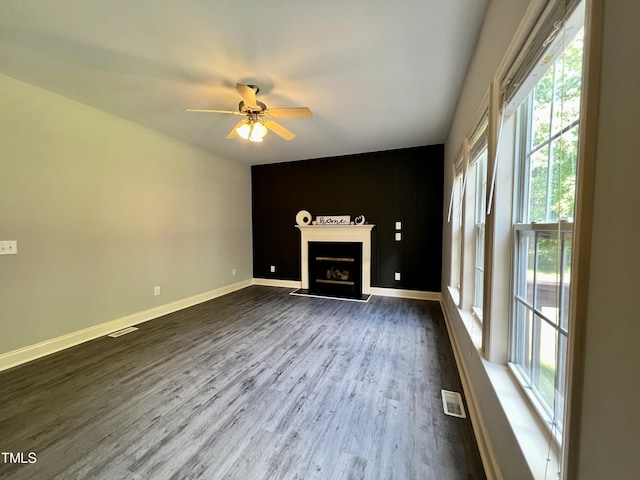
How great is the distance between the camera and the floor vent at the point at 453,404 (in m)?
1.67

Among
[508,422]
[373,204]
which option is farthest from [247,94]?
[373,204]

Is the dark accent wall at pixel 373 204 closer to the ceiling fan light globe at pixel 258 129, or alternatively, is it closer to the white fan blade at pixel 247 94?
the ceiling fan light globe at pixel 258 129

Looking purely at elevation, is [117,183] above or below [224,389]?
above

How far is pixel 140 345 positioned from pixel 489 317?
3151 millimetres

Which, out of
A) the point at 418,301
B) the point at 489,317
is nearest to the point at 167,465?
the point at 489,317

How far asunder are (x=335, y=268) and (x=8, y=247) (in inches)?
161

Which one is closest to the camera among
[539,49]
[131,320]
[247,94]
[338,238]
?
[539,49]

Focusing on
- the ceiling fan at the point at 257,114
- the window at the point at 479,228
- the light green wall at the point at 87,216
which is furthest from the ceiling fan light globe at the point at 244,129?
the window at the point at 479,228

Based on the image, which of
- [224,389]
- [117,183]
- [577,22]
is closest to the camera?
[577,22]

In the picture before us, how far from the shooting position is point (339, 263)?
489 centimetres

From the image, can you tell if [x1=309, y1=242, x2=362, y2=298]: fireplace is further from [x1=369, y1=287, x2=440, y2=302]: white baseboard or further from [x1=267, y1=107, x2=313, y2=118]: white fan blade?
[x1=267, y1=107, x2=313, y2=118]: white fan blade

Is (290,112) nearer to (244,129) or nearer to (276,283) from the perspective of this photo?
(244,129)

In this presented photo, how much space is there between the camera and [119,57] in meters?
1.96

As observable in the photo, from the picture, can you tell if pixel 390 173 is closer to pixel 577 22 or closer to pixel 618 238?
pixel 577 22
